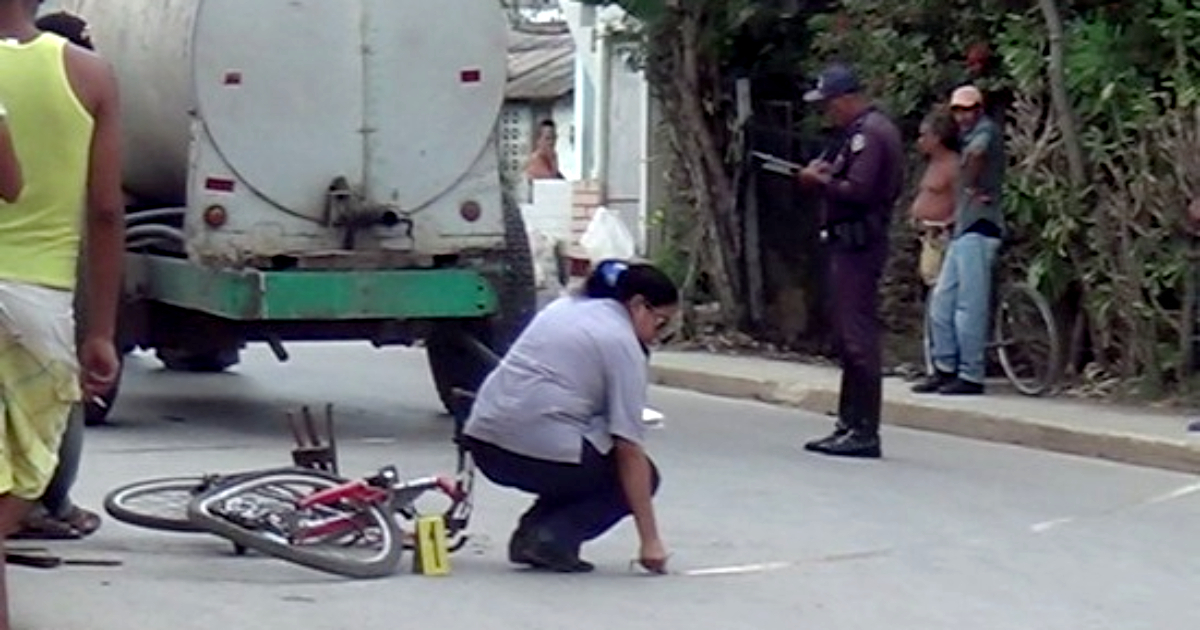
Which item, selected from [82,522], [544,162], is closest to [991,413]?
[82,522]

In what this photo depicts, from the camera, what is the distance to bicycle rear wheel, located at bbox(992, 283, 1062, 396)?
15109mm

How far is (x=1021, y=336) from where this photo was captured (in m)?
15.3

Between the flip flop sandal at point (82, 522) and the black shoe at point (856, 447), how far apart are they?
4.29 meters

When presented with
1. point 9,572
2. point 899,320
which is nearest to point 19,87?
point 9,572

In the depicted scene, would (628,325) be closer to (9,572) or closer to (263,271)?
(9,572)

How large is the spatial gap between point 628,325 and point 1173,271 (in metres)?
6.11

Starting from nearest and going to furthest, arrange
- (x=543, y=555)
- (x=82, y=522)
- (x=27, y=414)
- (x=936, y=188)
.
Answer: (x=27, y=414) → (x=543, y=555) → (x=82, y=522) → (x=936, y=188)

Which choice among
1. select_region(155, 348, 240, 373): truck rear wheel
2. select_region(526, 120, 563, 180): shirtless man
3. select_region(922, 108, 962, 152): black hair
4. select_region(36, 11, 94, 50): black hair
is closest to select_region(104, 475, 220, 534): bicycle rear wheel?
select_region(36, 11, 94, 50): black hair

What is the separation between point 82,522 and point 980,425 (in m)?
5.92

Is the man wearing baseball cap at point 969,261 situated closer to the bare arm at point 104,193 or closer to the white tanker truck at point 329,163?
the white tanker truck at point 329,163

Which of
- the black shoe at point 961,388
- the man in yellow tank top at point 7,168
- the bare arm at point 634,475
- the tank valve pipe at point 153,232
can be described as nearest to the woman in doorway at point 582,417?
the bare arm at point 634,475

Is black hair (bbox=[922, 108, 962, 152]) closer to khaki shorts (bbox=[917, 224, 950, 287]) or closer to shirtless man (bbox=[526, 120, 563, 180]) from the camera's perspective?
khaki shorts (bbox=[917, 224, 950, 287])

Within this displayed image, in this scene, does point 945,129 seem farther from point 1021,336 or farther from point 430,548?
point 430,548

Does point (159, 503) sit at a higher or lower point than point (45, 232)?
lower
